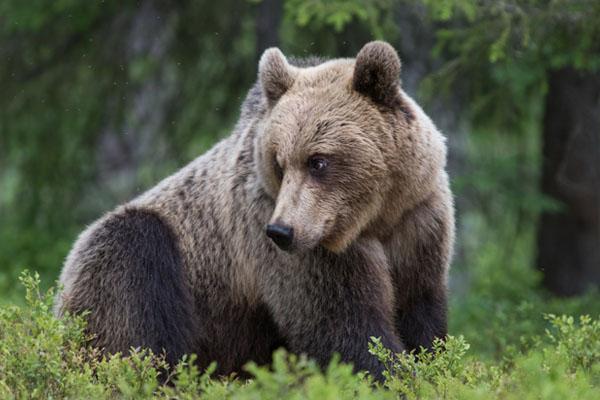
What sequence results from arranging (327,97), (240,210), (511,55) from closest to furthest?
(327,97) → (240,210) → (511,55)

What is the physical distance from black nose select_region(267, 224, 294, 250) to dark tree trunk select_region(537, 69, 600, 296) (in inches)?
225

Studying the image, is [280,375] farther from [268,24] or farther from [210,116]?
[210,116]

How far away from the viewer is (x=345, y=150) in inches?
205

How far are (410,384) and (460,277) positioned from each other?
6985 mm

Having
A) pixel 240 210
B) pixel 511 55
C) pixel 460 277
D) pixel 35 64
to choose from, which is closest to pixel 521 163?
pixel 460 277

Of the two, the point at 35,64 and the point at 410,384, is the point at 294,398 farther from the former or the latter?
the point at 35,64

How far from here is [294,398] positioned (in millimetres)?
3898

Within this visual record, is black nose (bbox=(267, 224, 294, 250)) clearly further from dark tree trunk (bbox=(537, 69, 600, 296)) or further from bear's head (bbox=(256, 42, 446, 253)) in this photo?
dark tree trunk (bbox=(537, 69, 600, 296))

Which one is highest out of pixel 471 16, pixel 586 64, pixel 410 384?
pixel 471 16

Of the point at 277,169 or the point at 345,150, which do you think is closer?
the point at 345,150

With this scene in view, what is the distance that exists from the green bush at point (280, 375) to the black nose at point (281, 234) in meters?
0.54

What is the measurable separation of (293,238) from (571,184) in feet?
21.0

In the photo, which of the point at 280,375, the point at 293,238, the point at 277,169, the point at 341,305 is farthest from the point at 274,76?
the point at 280,375

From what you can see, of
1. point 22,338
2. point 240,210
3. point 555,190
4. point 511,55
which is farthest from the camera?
point 555,190
